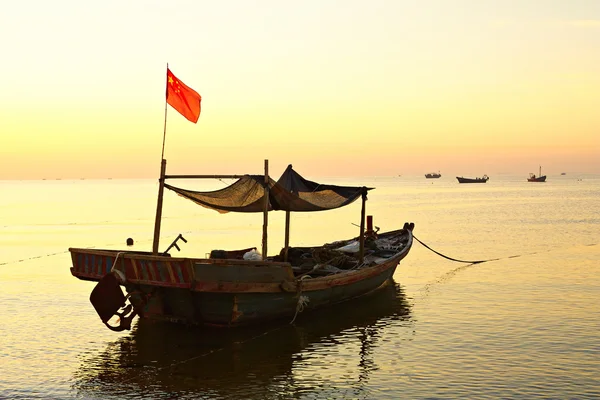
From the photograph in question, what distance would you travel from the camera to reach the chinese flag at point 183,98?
16188mm

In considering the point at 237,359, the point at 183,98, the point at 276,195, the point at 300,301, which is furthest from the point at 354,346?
the point at 183,98

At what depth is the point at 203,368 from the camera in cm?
1296

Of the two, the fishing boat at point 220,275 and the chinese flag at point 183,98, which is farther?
the chinese flag at point 183,98

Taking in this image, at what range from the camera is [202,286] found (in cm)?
1415

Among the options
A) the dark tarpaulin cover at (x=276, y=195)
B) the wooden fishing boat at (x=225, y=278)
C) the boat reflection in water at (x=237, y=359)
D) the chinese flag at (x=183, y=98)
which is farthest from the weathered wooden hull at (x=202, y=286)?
the chinese flag at (x=183, y=98)

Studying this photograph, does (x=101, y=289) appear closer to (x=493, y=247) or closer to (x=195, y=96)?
(x=195, y=96)

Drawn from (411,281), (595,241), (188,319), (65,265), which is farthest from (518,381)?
(595,241)

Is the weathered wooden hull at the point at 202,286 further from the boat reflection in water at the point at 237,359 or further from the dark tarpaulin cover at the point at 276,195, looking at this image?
the dark tarpaulin cover at the point at 276,195

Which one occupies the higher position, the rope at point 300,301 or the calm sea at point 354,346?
the rope at point 300,301

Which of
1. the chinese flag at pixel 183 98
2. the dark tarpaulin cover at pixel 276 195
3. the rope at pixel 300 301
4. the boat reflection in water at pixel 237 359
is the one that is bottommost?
the boat reflection in water at pixel 237 359

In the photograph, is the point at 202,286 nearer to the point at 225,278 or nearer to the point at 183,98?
the point at 225,278

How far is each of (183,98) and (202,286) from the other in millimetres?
5087

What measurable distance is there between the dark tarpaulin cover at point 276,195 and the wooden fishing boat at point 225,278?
3cm

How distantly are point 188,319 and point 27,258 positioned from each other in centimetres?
2006
